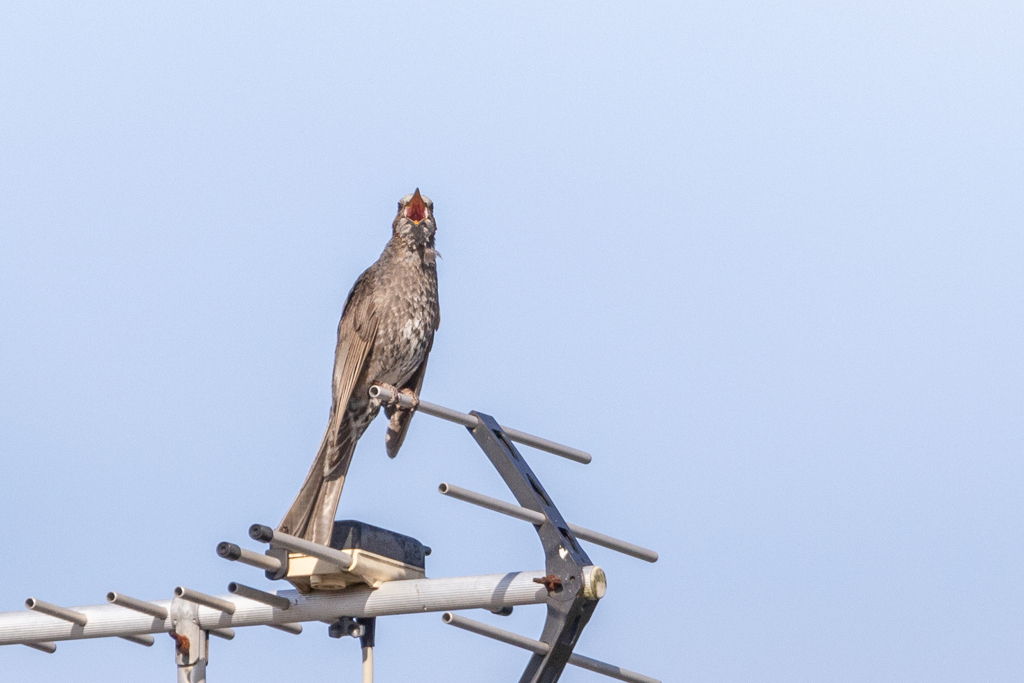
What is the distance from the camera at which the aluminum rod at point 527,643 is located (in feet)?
14.5

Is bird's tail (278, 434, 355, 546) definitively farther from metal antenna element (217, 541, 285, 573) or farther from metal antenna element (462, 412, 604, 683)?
metal antenna element (462, 412, 604, 683)

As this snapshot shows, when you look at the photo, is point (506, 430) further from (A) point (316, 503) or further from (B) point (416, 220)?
(B) point (416, 220)

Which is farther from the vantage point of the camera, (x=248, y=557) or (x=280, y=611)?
(x=280, y=611)

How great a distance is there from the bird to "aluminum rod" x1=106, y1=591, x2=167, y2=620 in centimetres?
164

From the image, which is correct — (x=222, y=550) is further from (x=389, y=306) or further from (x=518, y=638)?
(x=389, y=306)

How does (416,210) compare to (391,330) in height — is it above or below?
above

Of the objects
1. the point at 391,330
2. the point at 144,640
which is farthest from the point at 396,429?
the point at 144,640

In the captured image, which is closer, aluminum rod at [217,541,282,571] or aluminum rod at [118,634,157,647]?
aluminum rod at [217,541,282,571]

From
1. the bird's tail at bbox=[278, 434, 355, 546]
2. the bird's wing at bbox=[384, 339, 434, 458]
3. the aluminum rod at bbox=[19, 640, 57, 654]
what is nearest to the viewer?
the aluminum rod at bbox=[19, 640, 57, 654]

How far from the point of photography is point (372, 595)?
4.67 meters

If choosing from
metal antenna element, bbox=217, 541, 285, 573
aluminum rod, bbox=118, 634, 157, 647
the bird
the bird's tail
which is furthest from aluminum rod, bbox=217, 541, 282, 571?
the bird

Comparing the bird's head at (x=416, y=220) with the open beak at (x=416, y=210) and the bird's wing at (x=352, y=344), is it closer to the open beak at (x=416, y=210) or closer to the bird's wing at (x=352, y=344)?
the open beak at (x=416, y=210)

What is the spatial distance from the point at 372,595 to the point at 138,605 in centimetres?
78

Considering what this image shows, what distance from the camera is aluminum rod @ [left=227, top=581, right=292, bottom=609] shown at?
4664 mm
